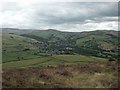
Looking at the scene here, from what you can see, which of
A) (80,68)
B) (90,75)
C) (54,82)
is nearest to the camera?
(54,82)

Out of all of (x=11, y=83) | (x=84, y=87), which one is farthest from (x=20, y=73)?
(x=84, y=87)

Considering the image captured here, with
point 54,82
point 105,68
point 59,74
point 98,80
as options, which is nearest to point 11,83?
point 54,82

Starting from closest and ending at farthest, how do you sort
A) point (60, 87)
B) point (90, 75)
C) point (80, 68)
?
point (60, 87)
point (90, 75)
point (80, 68)

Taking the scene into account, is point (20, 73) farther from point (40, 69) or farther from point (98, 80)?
point (98, 80)

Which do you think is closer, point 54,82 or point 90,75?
point 54,82

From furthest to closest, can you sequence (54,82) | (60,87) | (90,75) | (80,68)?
1. (80,68)
2. (90,75)
3. (54,82)
4. (60,87)

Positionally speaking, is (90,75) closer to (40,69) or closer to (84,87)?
(84,87)
